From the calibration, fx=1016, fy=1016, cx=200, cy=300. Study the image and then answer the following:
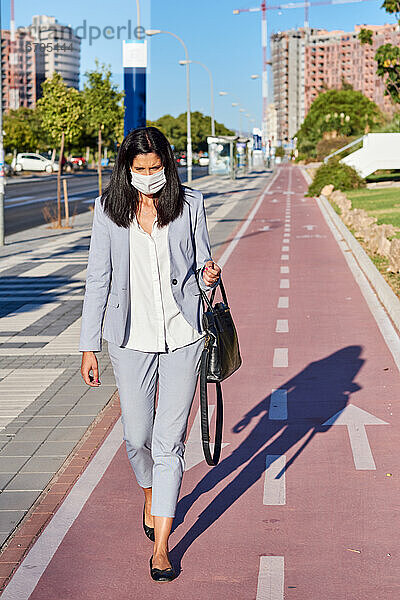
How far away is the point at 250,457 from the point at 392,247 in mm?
9400

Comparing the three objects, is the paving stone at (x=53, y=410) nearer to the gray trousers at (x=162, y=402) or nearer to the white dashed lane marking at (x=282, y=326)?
the gray trousers at (x=162, y=402)

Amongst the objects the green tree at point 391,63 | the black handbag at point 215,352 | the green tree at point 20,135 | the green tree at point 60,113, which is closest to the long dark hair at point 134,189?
the black handbag at point 215,352

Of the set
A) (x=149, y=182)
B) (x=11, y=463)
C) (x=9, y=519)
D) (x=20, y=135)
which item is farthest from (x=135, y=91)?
(x=20, y=135)

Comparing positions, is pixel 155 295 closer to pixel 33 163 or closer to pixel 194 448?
pixel 194 448

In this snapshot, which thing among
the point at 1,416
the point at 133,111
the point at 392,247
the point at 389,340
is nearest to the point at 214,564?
the point at 1,416

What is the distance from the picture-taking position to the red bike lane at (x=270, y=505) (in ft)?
14.1

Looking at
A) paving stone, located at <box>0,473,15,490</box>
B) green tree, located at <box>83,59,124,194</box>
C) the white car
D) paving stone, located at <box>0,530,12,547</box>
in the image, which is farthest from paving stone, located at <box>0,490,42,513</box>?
the white car

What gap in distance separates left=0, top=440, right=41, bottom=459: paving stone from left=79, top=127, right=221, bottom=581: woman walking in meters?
2.13

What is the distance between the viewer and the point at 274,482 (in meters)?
5.73

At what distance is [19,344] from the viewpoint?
10.3 metres

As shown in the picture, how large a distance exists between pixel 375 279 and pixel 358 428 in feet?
26.2

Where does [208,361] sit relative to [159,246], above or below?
below

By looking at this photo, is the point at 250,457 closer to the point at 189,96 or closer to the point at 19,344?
the point at 19,344

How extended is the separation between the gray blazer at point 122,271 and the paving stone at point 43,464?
1727mm
